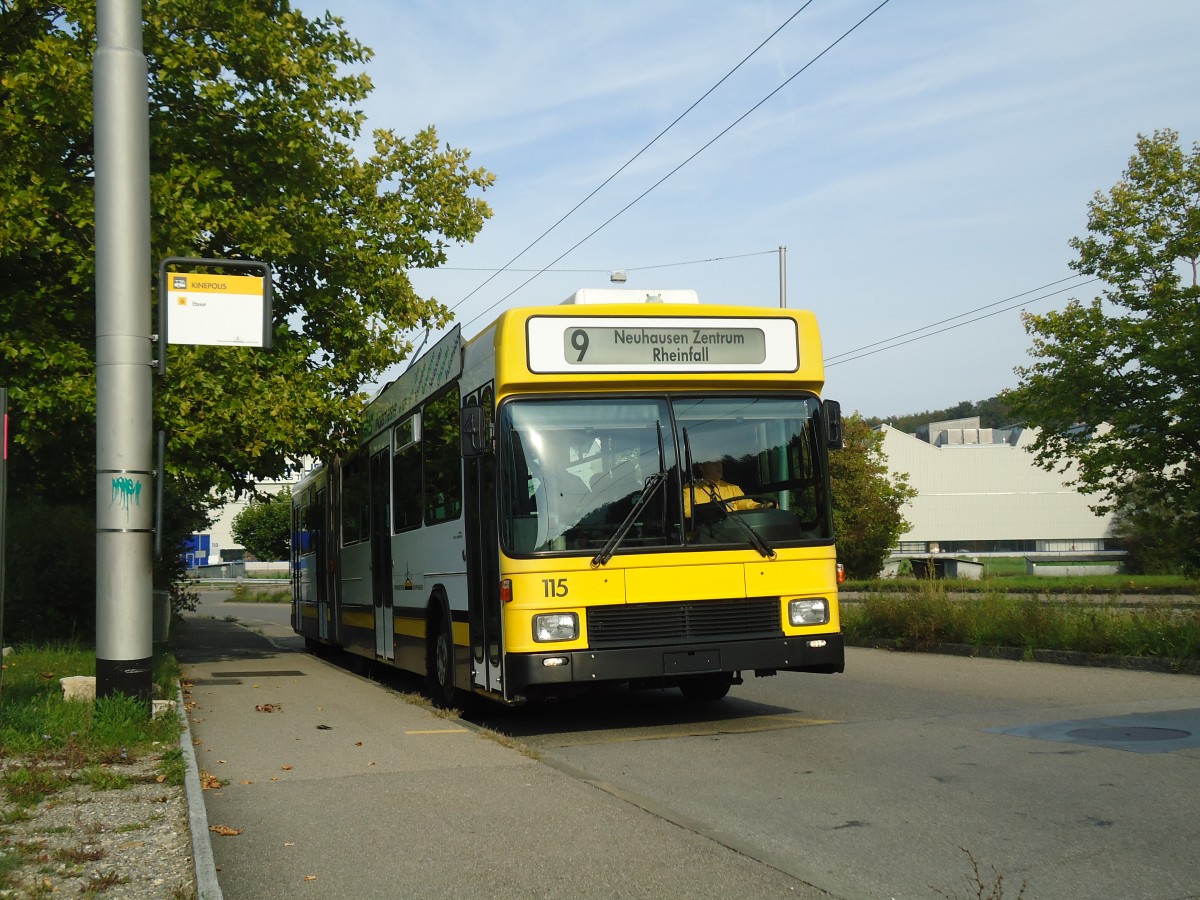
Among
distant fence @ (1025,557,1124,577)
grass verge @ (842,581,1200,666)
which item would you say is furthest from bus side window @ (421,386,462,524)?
distant fence @ (1025,557,1124,577)

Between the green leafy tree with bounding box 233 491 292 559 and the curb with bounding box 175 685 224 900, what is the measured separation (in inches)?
2994

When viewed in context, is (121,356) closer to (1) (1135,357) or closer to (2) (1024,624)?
(2) (1024,624)

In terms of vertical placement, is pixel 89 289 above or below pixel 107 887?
above

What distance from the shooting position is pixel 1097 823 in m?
6.26

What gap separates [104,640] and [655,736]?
13.7 feet

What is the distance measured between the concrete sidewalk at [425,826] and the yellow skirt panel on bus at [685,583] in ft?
5.19

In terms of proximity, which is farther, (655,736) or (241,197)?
(241,197)

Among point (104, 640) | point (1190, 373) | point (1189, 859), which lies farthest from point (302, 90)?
point (1190, 373)

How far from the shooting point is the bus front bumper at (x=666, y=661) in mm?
9336

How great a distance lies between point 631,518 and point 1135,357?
3716 centimetres

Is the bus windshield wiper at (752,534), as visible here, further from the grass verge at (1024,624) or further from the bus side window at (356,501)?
the bus side window at (356,501)

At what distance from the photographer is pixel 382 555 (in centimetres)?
1488

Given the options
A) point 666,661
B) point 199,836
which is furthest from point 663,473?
point 199,836

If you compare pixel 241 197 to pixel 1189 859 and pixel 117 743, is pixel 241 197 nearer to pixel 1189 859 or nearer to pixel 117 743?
pixel 117 743
